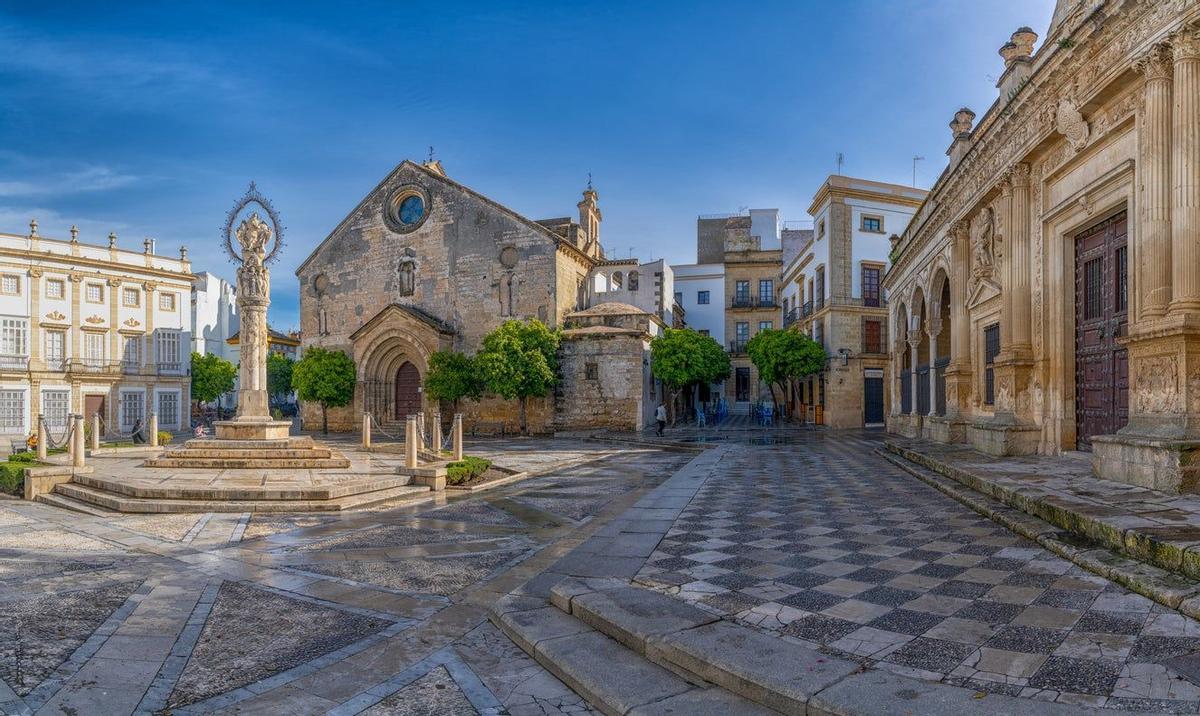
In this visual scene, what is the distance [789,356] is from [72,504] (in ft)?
90.8

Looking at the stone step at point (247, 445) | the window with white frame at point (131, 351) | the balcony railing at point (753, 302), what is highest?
the balcony railing at point (753, 302)

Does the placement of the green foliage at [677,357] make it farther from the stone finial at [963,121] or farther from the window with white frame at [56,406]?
the window with white frame at [56,406]

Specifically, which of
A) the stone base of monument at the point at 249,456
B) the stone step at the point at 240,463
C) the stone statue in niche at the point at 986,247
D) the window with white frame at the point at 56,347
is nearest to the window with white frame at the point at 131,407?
the window with white frame at the point at 56,347

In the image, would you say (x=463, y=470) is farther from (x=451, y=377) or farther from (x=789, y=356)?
(x=789, y=356)

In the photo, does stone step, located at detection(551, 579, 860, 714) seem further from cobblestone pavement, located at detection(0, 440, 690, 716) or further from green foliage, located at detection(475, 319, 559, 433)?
green foliage, located at detection(475, 319, 559, 433)

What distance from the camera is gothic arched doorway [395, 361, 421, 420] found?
32.1 m

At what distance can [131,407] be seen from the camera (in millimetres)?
38031

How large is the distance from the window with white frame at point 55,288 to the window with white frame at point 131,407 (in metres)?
5.69

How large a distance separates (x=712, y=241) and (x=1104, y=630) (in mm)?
57084

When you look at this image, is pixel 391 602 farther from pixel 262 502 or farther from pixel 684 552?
pixel 262 502

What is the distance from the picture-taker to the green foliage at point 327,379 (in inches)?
1268

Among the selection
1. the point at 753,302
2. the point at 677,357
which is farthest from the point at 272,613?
the point at 753,302

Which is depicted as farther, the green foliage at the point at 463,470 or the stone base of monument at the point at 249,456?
the stone base of monument at the point at 249,456

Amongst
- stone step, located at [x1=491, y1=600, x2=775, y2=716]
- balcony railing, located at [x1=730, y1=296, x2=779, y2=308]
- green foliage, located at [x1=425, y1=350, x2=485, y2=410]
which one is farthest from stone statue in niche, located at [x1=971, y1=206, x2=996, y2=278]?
balcony railing, located at [x1=730, y1=296, x2=779, y2=308]
